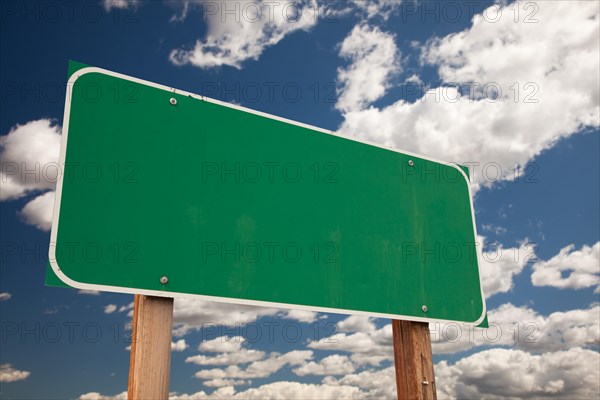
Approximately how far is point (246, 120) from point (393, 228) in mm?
1095

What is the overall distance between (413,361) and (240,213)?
1.37 metres

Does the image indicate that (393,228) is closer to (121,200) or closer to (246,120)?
(246,120)

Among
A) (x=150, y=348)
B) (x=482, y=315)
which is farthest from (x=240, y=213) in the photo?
(x=482, y=315)

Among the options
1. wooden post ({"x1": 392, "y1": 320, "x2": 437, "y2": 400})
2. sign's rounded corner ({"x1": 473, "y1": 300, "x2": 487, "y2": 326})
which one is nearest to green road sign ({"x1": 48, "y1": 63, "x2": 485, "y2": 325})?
sign's rounded corner ({"x1": 473, "y1": 300, "x2": 487, "y2": 326})

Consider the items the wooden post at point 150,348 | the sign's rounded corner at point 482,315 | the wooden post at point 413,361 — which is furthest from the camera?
the sign's rounded corner at point 482,315

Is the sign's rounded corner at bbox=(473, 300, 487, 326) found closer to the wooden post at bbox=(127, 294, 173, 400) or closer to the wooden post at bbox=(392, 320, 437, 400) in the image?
the wooden post at bbox=(392, 320, 437, 400)

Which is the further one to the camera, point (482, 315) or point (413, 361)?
point (482, 315)

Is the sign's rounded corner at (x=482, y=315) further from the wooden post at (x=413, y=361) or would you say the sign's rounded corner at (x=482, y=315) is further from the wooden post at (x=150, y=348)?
the wooden post at (x=150, y=348)

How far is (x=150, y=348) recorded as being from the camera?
226 cm

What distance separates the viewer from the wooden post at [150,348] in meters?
2.22

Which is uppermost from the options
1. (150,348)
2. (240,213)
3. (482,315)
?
(240,213)

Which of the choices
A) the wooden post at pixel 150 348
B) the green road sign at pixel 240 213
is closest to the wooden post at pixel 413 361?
the green road sign at pixel 240 213

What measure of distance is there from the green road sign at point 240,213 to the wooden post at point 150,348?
0.29 feet

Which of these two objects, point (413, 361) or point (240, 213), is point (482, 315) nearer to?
point (413, 361)
